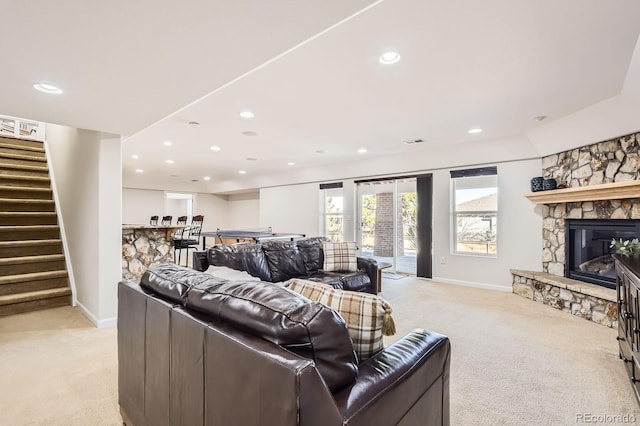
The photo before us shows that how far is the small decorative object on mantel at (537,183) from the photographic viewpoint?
4426 millimetres

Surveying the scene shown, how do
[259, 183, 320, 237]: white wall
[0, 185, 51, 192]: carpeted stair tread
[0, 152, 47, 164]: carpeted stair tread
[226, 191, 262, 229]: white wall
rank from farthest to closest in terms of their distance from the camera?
[226, 191, 262, 229]: white wall
[259, 183, 320, 237]: white wall
[0, 152, 47, 164]: carpeted stair tread
[0, 185, 51, 192]: carpeted stair tread

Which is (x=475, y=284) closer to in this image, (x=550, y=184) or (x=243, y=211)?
(x=550, y=184)

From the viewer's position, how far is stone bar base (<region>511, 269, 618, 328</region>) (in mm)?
3381

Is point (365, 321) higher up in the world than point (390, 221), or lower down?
lower down

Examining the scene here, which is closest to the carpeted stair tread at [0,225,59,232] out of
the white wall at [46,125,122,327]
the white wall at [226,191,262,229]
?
the white wall at [46,125,122,327]

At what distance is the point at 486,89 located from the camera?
295 centimetres

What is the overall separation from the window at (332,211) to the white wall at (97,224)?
4683mm

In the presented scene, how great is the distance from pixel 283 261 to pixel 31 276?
317 centimetres

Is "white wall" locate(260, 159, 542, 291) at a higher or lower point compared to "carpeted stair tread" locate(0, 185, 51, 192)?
lower

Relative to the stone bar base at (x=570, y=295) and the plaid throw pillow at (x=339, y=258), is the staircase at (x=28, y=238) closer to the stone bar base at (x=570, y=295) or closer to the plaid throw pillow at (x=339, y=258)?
the plaid throw pillow at (x=339, y=258)

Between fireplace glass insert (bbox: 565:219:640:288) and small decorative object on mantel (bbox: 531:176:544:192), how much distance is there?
1.83ft

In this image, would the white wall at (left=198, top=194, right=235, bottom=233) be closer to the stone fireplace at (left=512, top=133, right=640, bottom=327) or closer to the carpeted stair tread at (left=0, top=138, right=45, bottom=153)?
the carpeted stair tread at (left=0, top=138, right=45, bottom=153)

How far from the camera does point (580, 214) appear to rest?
4.09 meters

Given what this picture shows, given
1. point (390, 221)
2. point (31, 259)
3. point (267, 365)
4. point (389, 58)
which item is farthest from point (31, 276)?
point (390, 221)
